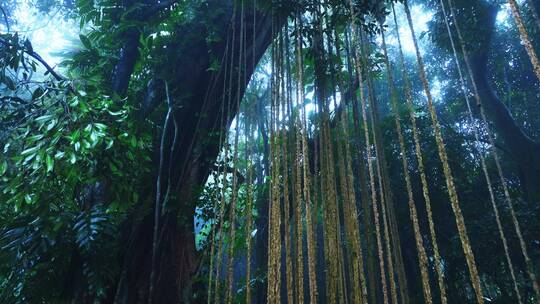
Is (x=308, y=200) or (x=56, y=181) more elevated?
(x=56, y=181)

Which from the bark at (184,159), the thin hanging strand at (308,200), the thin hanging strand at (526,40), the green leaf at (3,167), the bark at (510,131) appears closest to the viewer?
the thin hanging strand at (526,40)

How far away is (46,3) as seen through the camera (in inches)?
146

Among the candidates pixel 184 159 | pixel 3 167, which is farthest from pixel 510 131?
pixel 3 167

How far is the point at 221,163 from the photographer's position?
10.1ft

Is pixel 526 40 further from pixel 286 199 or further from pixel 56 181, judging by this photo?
pixel 56 181

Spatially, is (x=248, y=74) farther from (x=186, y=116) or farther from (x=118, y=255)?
(x=118, y=255)

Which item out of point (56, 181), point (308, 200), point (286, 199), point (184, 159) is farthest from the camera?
point (184, 159)

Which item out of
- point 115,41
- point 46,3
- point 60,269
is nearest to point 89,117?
point 60,269

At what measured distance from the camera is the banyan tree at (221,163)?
4.34 ft

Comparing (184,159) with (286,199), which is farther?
(184,159)

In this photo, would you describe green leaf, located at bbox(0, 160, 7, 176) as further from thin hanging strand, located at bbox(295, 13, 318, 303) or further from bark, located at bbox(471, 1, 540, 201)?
bark, located at bbox(471, 1, 540, 201)

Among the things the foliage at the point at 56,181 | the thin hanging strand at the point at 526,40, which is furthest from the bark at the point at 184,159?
the thin hanging strand at the point at 526,40

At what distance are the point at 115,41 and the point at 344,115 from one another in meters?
2.10

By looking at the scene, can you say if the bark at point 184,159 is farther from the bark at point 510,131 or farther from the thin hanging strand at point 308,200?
the bark at point 510,131
